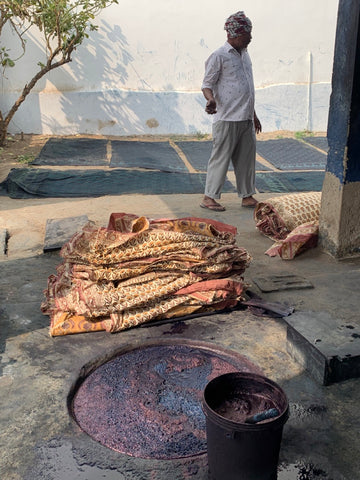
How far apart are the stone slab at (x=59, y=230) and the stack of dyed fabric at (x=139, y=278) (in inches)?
39.5

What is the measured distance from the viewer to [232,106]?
5.51 metres

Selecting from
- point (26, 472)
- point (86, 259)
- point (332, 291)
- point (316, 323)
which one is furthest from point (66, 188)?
point (26, 472)

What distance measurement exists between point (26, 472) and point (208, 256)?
186cm

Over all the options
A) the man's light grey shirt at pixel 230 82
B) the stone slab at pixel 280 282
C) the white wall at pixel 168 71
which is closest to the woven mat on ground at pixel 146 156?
the white wall at pixel 168 71

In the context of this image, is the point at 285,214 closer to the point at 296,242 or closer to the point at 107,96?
A: the point at 296,242

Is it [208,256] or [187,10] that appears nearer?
[208,256]

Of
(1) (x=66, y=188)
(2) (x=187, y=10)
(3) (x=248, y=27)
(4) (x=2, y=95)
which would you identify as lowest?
(1) (x=66, y=188)

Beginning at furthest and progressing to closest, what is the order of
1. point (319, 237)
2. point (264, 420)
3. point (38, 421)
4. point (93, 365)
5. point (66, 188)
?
point (66, 188)
point (319, 237)
point (93, 365)
point (38, 421)
point (264, 420)

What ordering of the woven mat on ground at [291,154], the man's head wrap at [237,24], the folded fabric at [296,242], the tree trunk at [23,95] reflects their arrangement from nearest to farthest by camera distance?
1. the folded fabric at [296,242]
2. the man's head wrap at [237,24]
3. the woven mat on ground at [291,154]
4. the tree trunk at [23,95]

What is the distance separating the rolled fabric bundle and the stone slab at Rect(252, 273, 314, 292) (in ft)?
2.91

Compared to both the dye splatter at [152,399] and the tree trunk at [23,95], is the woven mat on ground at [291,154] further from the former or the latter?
the dye splatter at [152,399]

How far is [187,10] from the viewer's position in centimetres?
1019

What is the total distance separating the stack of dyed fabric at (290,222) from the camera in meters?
4.41

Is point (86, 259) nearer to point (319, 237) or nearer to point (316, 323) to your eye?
point (316, 323)
